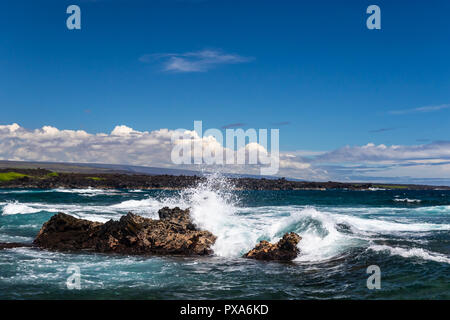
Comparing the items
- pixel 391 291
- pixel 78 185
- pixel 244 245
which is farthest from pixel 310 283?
pixel 78 185

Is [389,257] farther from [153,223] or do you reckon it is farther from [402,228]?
[402,228]

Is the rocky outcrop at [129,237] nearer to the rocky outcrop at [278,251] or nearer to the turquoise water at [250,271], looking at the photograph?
the turquoise water at [250,271]

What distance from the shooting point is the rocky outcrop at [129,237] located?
17.3 meters

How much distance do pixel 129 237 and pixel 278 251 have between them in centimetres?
649

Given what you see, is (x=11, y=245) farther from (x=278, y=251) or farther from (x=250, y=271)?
(x=278, y=251)

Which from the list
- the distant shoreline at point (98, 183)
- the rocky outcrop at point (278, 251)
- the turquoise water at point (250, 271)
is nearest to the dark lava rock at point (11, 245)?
the turquoise water at point (250, 271)

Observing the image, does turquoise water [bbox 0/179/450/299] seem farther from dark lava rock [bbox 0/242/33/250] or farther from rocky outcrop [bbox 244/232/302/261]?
dark lava rock [bbox 0/242/33/250]

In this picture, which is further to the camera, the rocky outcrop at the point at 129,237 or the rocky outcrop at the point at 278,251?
the rocky outcrop at the point at 129,237

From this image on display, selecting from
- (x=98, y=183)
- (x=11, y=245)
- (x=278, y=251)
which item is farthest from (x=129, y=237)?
(x=98, y=183)

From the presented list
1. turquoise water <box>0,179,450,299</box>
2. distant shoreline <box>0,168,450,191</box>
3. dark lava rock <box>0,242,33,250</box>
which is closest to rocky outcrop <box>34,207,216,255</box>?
dark lava rock <box>0,242,33,250</box>

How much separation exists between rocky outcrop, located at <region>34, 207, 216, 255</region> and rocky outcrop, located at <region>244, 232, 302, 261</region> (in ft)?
7.36

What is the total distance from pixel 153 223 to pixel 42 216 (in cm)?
1459

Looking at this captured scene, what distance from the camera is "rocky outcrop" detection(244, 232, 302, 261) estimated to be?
15.5 metres

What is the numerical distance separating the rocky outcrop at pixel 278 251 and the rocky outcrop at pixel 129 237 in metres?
2.24
